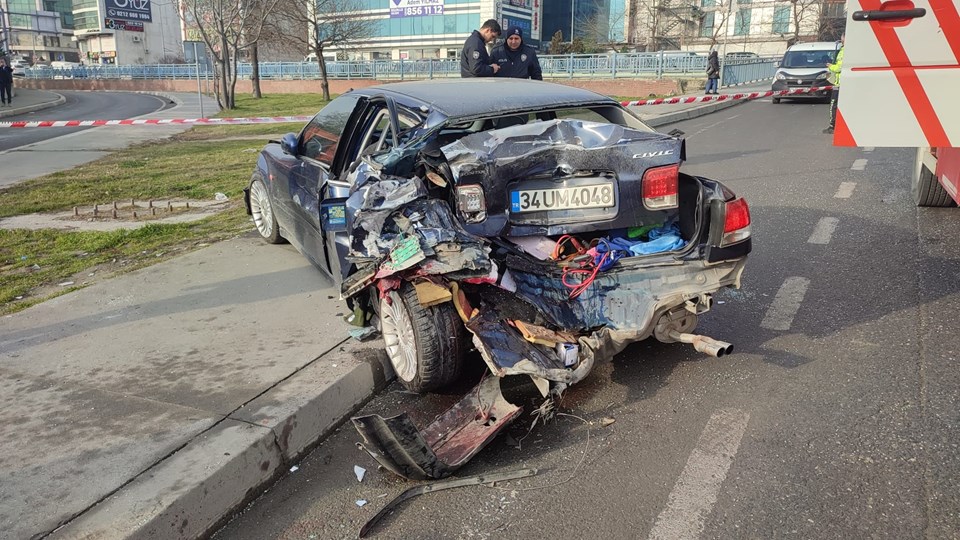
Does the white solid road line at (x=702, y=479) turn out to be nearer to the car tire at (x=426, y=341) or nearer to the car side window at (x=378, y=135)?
the car tire at (x=426, y=341)

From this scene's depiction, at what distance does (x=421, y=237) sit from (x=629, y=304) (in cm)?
112

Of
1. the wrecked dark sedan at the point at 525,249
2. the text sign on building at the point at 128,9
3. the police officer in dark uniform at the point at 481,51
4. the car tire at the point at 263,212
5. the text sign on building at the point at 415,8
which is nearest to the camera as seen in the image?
the wrecked dark sedan at the point at 525,249

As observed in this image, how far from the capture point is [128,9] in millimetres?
64875

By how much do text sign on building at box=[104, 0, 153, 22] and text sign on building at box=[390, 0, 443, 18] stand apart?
75.5 feet

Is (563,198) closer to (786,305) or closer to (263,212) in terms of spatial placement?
(786,305)

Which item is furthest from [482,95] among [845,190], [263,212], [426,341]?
[845,190]

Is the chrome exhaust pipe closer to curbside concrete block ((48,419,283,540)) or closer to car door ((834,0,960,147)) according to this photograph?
car door ((834,0,960,147))

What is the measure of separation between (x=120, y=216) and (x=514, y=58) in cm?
498

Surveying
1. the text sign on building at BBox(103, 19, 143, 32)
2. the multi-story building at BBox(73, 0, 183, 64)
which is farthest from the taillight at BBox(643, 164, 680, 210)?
the multi-story building at BBox(73, 0, 183, 64)

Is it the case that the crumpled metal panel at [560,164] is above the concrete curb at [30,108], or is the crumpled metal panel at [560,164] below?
below

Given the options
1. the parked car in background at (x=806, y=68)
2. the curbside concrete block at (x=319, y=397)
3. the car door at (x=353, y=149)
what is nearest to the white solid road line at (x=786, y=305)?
the curbside concrete block at (x=319, y=397)

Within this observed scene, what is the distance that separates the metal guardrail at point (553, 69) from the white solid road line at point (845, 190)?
75.4 feet

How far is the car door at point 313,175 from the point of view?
16.2 ft

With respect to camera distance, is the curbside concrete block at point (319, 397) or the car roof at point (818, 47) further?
the car roof at point (818, 47)
